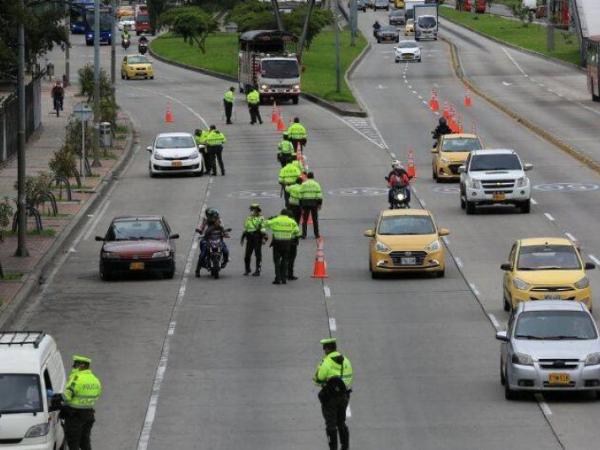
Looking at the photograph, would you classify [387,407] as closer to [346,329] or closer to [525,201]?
[346,329]

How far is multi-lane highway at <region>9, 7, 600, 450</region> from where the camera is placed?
23.3 meters

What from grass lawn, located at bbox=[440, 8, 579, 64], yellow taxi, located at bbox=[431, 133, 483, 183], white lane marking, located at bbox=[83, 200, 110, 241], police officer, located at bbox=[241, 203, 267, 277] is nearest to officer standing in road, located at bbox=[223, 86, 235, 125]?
yellow taxi, located at bbox=[431, 133, 483, 183]

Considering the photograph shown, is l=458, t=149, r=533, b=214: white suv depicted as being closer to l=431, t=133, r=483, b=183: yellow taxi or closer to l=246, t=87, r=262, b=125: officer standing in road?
l=431, t=133, r=483, b=183: yellow taxi

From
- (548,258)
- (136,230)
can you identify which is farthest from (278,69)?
(548,258)

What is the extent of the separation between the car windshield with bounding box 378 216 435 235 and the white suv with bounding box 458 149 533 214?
9.38 metres

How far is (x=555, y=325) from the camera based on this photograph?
25016mm

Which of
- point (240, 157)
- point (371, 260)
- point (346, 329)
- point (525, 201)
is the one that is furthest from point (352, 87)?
point (346, 329)

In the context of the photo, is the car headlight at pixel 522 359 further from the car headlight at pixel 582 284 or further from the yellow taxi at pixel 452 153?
the yellow taxi at pixel 452 153

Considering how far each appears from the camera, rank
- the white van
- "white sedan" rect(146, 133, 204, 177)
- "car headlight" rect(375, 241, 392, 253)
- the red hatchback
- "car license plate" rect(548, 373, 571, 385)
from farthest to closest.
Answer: "white sedan" rect(146, 133, 204, 177) → the red hatchback → "car headlight" rect(375, 241, 392, 253) → "car license plate" rect(548, 373, 571, 385) → the white van

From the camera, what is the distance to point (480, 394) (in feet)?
82.9

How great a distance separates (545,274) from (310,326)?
4274mm

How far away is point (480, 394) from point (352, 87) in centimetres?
6805

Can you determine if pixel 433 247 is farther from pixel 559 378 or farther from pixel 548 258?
pixel 559 378

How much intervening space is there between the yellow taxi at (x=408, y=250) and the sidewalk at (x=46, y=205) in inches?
294
